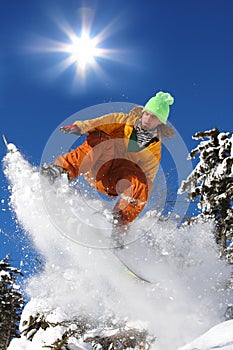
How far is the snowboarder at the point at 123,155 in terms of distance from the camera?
6.64m

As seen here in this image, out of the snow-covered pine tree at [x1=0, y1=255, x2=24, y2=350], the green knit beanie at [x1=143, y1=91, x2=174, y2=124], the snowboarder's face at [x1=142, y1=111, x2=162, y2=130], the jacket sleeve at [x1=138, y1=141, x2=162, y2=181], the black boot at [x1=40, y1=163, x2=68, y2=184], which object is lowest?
the jacket sleeve at [x1=138, y1=141, x2=162, y2=181]

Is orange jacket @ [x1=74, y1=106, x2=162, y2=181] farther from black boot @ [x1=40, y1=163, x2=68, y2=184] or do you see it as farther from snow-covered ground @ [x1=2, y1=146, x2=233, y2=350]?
snow-covered ground @ [x1=2, y1=146, x2=233, y2=350]

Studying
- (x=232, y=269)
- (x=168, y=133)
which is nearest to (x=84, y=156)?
(x=168, y=133)

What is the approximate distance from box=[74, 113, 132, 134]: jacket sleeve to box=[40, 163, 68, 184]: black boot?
0.79 meters

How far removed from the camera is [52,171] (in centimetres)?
690

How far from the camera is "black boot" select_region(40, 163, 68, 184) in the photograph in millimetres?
6852

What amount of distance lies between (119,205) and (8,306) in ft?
53.9

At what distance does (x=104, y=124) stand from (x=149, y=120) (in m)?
0.75

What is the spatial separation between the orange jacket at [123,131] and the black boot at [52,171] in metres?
0.79

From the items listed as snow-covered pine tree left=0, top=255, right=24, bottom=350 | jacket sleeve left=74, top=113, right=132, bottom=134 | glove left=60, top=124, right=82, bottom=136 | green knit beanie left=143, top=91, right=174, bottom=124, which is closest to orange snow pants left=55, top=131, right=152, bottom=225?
jacket sleeve left=74, top=113, right=132, bottom=134

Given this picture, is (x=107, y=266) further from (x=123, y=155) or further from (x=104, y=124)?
(x=104, y=124)

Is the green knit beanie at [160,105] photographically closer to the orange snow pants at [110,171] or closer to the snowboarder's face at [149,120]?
the snowboarder's face at [149,120]

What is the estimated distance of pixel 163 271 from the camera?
6.84 m

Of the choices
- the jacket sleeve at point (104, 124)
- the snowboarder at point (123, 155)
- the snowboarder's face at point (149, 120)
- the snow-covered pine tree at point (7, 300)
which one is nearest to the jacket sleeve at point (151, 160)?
the snowboarder at point (123, 155)
